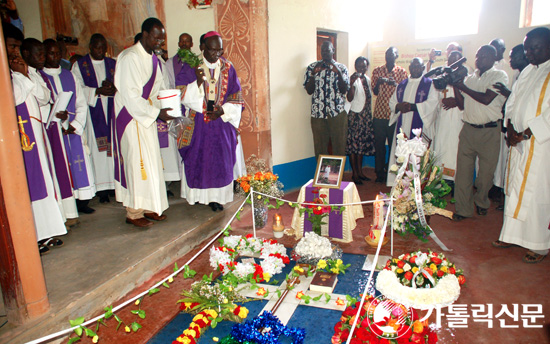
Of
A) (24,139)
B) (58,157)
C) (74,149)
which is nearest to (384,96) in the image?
(74,149)

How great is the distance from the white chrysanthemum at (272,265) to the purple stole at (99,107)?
3.00 m

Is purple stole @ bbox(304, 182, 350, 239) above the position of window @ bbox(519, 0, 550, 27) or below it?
below

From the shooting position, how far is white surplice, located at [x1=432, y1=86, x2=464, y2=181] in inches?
247

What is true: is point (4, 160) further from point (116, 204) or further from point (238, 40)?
point (238, 40)

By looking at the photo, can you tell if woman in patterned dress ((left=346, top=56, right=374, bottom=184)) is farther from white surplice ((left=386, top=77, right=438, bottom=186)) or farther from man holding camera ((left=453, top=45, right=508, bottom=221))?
man holding camera ((left=453, top=45, right=508, bottom=221))

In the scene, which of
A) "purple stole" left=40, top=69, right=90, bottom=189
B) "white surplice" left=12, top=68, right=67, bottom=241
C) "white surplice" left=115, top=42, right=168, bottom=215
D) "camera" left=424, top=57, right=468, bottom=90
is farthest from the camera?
"camera" left=424, top=57, right=468, bottom=90

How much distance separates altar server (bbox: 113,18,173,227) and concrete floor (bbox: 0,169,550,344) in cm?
46

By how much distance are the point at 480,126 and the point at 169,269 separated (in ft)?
14.0

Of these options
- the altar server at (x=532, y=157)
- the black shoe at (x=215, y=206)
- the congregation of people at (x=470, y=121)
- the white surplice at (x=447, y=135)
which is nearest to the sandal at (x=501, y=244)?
the congregation of people at (x=470, y=121)

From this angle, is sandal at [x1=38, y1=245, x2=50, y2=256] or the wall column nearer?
sandal at [x1=38, y1=245, x2=50, y2=256]

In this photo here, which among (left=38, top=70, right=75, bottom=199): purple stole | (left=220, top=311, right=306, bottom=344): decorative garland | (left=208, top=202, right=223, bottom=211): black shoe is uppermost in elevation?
(left=38, top=70, right=75, bottom=199): purple stole

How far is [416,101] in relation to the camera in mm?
6352

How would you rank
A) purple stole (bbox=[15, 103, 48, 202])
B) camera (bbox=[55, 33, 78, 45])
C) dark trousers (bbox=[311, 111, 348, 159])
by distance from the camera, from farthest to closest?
dark trousers (bbox=[311, 111, 348, 159]) → camera (bbox=[55, 33, 78, 45]) → purple stole (bbox=[15, 103, 48, 202])

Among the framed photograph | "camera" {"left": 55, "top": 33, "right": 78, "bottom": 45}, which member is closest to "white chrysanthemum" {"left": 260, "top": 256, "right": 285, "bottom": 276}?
the framed photograph
